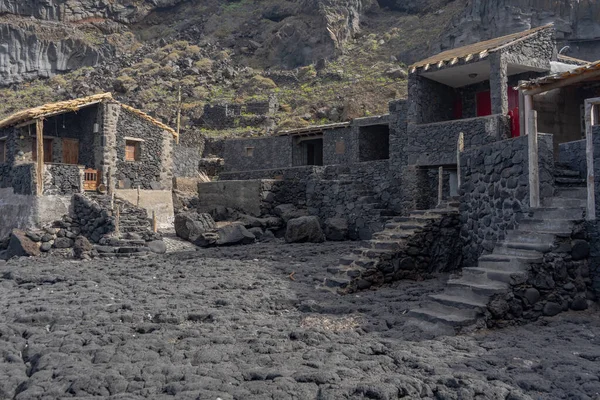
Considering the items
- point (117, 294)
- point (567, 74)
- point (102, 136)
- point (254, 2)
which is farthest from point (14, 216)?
point (254, 2)

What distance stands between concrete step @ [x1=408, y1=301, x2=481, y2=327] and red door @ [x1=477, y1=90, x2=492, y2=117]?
529 inches

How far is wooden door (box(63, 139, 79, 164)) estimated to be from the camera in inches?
973

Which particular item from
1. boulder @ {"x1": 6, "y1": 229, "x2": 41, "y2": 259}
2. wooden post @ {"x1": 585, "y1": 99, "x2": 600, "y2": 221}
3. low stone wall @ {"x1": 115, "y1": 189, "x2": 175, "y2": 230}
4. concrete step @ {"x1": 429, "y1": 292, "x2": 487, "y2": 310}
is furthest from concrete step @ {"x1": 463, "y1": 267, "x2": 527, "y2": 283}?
low stone wall @ {"x1": 115, "y1": 189, "x2": 175, "y2": 230}

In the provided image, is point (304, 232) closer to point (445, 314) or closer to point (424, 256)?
point (424, 256)

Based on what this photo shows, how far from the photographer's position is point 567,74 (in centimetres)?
1166

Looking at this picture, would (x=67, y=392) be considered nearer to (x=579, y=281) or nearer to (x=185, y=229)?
(x=579, y=281)

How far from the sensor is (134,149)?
2516 cm

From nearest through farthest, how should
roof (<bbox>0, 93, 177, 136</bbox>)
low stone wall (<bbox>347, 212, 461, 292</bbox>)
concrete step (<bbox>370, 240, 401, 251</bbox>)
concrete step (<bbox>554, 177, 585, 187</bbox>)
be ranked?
concrete step (<bbox>554, 177, 585, 187</bbox>), low stone wall (<bbox>347, 212, 461, 292</bbox>), concrete step (<bbox>370, 240, 401, 251</bbox>), roof (<bbox>0, 93, 177, 136</bbox>)

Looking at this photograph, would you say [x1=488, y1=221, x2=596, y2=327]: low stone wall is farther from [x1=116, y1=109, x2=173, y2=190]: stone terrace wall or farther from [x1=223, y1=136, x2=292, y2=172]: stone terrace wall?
[x1=223, y1=136, x2=292, y2=172]: stone terrace wall

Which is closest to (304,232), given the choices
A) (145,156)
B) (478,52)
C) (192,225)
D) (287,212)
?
(287,212)

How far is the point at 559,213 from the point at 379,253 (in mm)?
4058

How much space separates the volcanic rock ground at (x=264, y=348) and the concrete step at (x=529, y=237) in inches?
49.8

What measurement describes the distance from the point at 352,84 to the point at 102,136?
30.0 m

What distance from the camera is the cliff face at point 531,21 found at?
149 feet
